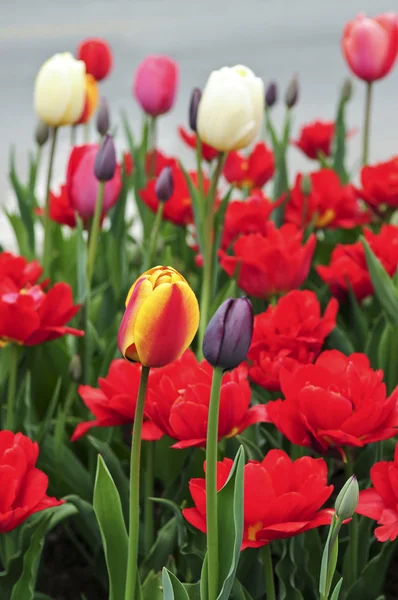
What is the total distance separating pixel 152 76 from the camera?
1.19m

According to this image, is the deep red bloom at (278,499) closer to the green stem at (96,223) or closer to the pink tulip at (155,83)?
the green stem at (96,223)

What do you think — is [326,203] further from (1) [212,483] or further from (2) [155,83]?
(1) [212,483]

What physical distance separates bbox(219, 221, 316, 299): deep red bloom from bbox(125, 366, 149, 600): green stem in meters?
0.39

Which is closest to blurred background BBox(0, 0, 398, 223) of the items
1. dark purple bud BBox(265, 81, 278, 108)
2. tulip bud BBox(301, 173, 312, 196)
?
dark purple bud BBox(265, 81, 278, 108)

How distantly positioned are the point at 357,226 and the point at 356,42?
0.25 meters

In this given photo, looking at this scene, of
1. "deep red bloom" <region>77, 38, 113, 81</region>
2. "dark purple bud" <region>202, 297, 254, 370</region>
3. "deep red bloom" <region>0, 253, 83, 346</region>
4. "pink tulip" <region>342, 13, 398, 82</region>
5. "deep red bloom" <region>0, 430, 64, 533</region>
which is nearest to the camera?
"dark purple bud" <region>202, 297, 254, 370</region>

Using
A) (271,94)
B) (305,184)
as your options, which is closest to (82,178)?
(305,184)

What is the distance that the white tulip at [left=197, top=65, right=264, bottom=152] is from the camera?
0.86 m

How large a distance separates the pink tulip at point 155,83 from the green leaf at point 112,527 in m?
0.72

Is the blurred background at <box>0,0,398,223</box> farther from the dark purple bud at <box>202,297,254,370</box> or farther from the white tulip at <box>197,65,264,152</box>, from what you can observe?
the dark purple bud at <box>202,297,254,370</box>

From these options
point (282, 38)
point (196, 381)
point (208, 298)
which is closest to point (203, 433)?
point (196, 381)

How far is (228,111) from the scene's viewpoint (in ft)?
2.82

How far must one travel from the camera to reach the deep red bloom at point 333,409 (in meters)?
0.57

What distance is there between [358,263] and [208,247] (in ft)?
0.52
